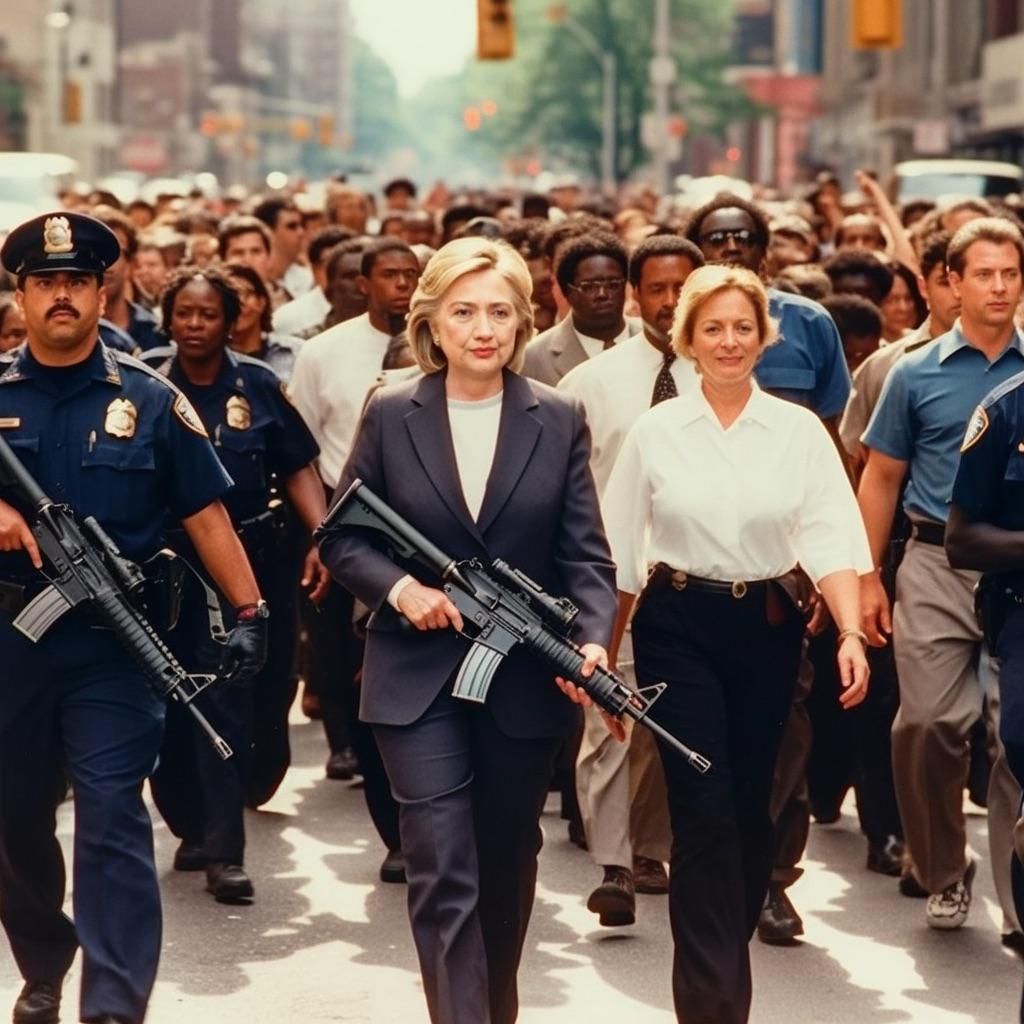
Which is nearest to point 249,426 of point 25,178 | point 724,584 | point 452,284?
point 724,584

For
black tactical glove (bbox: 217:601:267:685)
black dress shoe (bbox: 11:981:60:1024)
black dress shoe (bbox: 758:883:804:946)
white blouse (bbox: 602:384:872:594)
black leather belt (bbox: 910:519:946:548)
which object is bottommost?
black dress shoe (bbox: 758:883:804:946)

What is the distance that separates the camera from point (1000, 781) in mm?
8195

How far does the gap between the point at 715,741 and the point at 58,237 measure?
197cm

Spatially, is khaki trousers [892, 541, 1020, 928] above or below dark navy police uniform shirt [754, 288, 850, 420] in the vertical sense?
below

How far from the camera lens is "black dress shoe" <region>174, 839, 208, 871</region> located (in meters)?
9.55

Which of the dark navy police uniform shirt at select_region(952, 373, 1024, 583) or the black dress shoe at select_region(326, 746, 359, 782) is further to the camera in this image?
the black dress shoe at select_region(326, 746, 359, 782)

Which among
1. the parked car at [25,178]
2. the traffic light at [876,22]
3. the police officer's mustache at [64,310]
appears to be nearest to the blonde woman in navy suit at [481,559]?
the police officer's mustache at [64,310]

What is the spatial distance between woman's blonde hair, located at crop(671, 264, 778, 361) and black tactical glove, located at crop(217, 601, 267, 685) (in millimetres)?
1264

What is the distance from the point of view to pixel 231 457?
9.56 m

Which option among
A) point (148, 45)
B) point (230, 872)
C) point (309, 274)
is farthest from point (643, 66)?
point (230, 872)

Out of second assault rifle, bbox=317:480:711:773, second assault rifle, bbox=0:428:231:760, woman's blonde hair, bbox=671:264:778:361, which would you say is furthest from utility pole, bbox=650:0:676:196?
second assault rifle, bbox=317:480:711:773

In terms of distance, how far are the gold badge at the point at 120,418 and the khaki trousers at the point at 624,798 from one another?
2.22 meters

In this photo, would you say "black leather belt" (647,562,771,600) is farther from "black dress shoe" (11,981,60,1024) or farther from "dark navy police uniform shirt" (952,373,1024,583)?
"black dress shoe" (11,981,60,1024)

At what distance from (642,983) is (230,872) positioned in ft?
5.50
